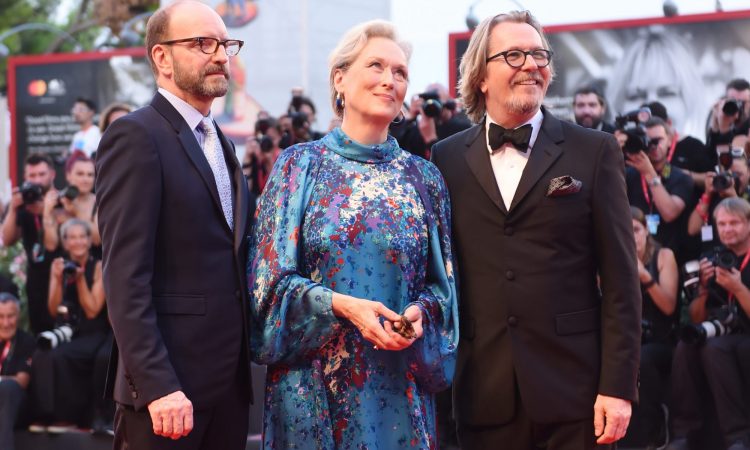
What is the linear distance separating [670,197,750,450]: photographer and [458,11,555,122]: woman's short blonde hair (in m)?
2.74

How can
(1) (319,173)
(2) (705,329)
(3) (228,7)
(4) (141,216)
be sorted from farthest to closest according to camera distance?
(3) (228,7), (2) (705,329), (1) (319,173), (4) (141,216)

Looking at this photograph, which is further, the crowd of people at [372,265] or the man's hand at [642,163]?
the man's hand at [642,163]

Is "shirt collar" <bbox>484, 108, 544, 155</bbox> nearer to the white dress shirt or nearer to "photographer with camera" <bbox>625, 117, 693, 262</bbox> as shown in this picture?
the white dress shirt

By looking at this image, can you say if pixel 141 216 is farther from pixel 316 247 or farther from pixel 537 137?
pixel 537 137

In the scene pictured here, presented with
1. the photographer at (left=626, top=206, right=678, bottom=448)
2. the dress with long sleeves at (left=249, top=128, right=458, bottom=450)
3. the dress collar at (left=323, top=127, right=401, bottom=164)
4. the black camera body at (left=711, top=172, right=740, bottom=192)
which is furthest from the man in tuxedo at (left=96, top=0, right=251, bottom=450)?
the black camera body at (left=711, top=172, right=740, bottom=192)

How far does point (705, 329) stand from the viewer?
5.78m

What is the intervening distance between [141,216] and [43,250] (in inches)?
192

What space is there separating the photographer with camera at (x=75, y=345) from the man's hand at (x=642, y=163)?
345 cm

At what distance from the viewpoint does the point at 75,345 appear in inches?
273

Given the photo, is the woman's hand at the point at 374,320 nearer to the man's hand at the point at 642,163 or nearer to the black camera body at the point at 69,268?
the man's hand at the point at 642,163

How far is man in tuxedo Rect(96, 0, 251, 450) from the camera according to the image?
2.95m

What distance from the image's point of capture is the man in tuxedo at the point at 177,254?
2945 mm

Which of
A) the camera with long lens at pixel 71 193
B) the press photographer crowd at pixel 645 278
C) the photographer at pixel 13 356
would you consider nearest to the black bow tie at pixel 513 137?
the press photographer crowd at pixel 645 278

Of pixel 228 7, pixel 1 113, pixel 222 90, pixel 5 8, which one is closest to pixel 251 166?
pixel 222 90
